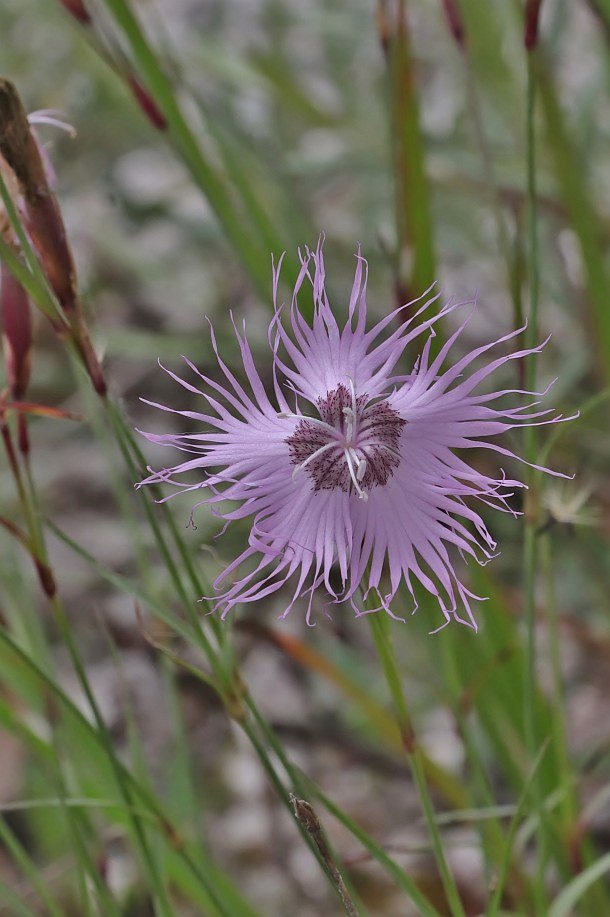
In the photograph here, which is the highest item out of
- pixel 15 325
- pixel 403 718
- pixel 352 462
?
pixel 15 325

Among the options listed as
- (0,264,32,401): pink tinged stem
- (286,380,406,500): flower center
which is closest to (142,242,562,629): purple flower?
(286,380,406,500): flower center

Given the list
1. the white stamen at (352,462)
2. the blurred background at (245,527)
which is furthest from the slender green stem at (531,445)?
the white stamen at (352,462)

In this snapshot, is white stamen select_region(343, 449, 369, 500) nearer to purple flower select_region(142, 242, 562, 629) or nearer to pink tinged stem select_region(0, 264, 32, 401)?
purple flower select_region(142, 242, 562, 629)

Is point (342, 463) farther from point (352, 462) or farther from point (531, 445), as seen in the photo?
point (531, 445)

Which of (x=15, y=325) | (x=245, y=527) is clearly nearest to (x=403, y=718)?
(x=15, y=325)

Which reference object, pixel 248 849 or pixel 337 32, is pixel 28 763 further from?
pixel 337 32

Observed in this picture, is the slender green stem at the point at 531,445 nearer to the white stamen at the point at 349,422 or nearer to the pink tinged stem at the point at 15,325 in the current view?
the white stamen at the point at 349,422

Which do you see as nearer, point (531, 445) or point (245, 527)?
point (531, 445)
